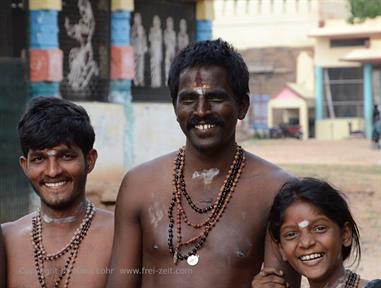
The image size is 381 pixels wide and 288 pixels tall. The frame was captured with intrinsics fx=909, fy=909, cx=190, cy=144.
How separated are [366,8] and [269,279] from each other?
23.0 meters

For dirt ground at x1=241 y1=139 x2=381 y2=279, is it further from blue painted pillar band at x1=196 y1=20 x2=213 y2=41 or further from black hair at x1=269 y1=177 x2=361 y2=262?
blue painted pillar band at x1=196 y1=20 x2=213 y2=41

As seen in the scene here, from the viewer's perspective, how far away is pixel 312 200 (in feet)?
9.19

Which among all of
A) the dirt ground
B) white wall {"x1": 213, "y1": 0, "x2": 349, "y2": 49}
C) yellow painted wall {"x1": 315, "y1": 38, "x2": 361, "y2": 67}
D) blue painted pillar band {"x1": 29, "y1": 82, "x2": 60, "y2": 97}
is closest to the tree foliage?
the dirt ground

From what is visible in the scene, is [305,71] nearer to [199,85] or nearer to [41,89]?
[41,89]

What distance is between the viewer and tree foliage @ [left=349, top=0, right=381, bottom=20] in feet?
80.8

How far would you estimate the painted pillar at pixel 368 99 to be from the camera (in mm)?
32000

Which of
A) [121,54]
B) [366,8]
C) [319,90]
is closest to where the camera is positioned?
[121,54]

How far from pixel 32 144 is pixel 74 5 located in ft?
25.5

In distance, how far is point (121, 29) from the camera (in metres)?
11.2

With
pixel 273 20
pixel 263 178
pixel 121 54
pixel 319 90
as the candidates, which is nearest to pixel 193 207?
pixel 263 178

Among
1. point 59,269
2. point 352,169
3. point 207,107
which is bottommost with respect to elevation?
point 352,169

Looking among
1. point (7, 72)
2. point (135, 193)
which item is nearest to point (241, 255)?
→ point (135, 193)

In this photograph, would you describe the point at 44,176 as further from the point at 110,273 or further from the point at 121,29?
the point at 121,29

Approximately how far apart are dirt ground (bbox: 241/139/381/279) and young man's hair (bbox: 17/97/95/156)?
161 cm
